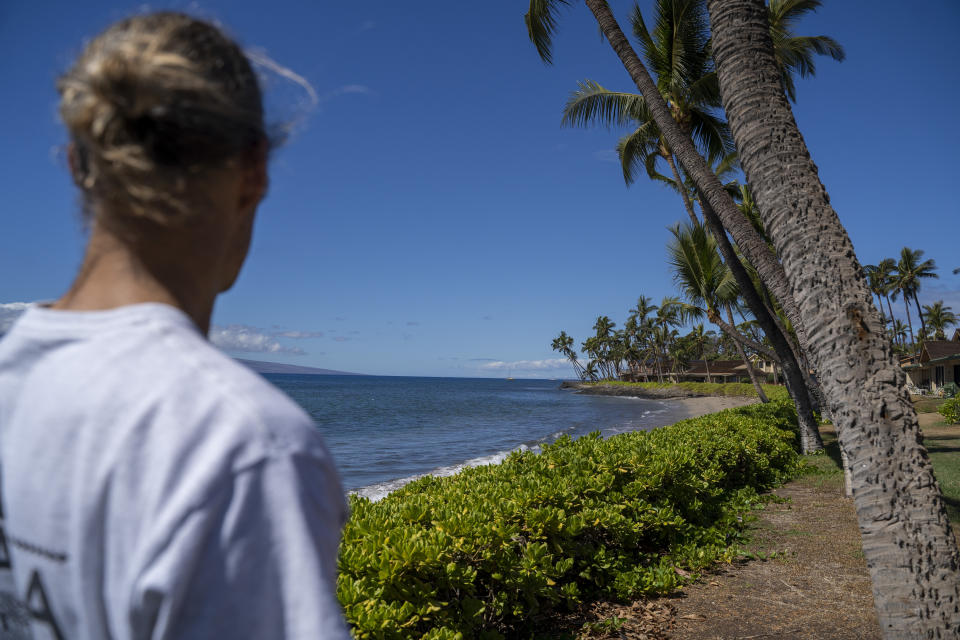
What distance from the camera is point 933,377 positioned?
45281 mm

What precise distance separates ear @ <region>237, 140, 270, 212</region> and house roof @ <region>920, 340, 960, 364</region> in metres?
50.9

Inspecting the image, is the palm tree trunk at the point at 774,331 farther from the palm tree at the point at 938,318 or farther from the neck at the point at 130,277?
the palm tree at the point at 938,318

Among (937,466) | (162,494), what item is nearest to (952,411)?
(937,466)

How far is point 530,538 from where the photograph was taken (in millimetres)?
4512

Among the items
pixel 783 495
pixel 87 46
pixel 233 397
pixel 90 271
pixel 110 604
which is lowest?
pixel 783 495

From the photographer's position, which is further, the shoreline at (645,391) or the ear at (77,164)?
the shoreline at (645,391)

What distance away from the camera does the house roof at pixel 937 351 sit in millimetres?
41316

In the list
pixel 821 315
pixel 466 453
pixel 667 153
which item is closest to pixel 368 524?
pixel 821 315

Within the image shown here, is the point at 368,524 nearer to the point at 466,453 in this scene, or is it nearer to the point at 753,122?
the point at 753,122

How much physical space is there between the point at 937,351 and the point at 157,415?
54506mm

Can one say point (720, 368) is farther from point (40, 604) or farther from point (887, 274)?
point (40, 604)

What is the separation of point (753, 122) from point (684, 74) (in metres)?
8.08

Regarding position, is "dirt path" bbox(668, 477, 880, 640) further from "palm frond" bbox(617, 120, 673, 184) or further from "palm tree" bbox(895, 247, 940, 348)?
"palm tree" bbox(895, 247, 940, 348)

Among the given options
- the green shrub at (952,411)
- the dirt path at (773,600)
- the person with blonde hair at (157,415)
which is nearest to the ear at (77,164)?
the person with blonde hair at (157,415)
